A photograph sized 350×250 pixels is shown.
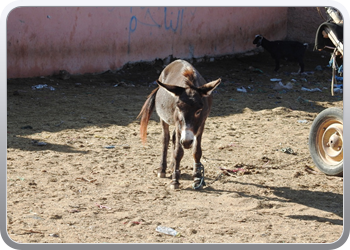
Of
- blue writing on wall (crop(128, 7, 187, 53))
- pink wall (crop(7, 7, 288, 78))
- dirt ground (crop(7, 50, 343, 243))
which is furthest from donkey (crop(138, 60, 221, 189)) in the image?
blue writing on wall (crop(128, 7, 187, 53))

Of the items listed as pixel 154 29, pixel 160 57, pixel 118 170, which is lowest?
pixel 118 170

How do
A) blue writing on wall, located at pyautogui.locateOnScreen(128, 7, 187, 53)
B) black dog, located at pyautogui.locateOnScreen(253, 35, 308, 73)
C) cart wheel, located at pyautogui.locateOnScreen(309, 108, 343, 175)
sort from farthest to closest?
black dog, located at pyautogui.locateOnScreen(253, 35, 308, 73) < blue writing on wall, located at pyautogui.locateOnScreen(128, 7, 187, 53) < cart wheel, located at pyautogui.locateOnScreen(309, 108, 343, 175)

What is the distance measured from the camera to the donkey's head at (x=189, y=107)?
4512mm

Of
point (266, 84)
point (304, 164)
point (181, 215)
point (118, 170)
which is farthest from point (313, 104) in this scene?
point (181, 215)

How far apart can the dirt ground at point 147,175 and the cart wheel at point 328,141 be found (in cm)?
18

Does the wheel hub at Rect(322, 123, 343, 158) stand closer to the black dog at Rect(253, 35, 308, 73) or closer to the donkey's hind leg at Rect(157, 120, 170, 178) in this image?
the donkey's hind leg at Rect(157, 120, 170, 178)

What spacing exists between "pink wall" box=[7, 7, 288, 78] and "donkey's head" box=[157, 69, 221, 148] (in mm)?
5766

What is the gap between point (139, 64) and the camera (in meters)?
12.1

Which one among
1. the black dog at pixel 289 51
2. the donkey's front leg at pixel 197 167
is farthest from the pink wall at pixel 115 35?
the donkey's front leg at pixel 197 167

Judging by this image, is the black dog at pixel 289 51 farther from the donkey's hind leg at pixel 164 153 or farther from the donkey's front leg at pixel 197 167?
the donkey's front leg at pixel 197 167

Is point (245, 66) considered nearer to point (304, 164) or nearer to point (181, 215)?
point (304, 164)

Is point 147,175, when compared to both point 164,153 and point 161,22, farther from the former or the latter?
point 161,22

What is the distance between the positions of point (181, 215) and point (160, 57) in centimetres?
871

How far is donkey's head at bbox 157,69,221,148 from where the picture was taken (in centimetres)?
451
